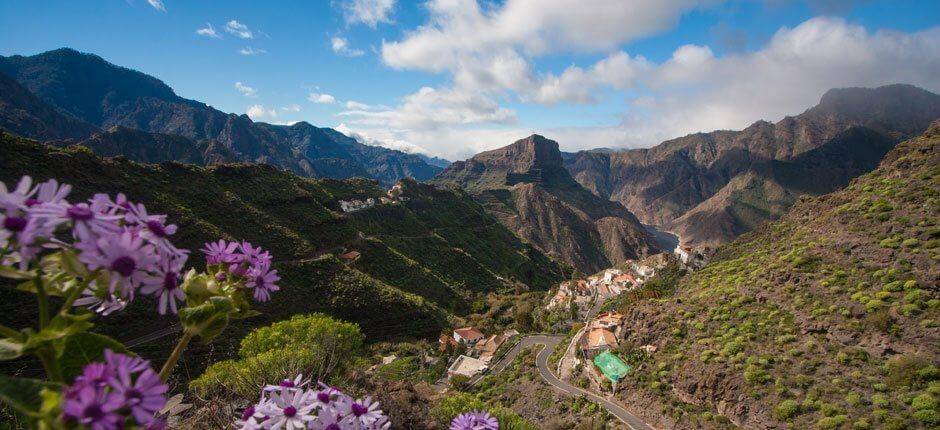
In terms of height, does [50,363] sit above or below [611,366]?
above

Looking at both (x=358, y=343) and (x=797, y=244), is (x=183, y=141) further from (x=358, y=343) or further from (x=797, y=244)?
(x=797, y=244)

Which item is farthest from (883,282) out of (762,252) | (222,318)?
(222,318)

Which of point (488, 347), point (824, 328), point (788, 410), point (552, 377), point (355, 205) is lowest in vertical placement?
point (488, 347)

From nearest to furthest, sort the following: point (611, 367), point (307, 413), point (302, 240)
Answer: point (307, 413) → point (611, 367) → point (302, 240)

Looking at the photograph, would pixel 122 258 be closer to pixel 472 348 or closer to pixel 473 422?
pixel 473 422

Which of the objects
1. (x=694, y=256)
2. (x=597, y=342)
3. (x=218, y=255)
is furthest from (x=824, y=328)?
(x=694, y=256)

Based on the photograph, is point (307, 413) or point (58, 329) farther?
point (307, 413)
